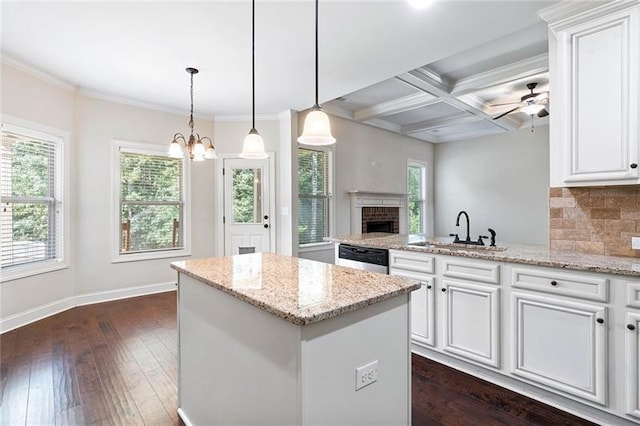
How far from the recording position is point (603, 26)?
2.09 m

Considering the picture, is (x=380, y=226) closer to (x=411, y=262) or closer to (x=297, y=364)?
(x=411, y=262)

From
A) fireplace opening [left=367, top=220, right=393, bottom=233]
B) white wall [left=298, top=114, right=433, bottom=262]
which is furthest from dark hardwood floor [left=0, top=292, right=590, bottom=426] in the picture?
fireplace opening [left=367, top=220, right=393, bottom=233]

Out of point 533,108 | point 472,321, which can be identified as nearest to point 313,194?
point 533,108

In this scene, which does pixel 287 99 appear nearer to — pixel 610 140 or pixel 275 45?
pixel 275 45

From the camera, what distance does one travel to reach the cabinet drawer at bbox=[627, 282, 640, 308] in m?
1.71

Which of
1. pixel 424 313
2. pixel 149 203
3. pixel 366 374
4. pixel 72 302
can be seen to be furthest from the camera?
pixel 149 203

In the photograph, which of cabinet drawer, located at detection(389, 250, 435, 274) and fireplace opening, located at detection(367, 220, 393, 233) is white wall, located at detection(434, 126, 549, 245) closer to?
fireplace opening, located at detection(367, 220, 393, 233)

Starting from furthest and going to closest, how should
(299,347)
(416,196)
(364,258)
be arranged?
1. (416,196)
2. (364,258)
3. (299,347)

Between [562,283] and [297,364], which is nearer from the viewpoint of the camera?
[297,364]

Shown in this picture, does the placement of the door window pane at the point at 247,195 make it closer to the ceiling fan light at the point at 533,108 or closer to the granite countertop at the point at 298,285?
the granite countertop at the point at 298,285

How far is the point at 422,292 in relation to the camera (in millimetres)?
2656

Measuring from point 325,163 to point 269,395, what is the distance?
4503 mm

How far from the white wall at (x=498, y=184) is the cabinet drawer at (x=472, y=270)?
4404 mm

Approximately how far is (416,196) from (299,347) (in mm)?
6790
